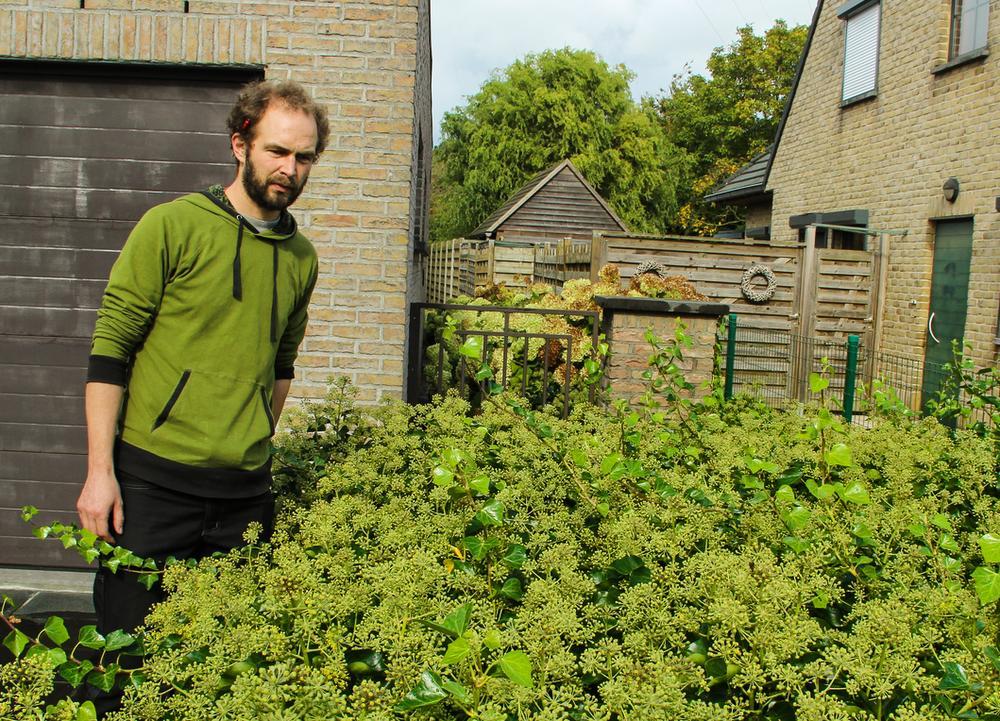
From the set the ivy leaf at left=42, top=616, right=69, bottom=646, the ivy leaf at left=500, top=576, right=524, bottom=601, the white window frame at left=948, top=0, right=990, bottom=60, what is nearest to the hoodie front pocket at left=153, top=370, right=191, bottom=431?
the ivy leaf at left=42, top=616, right=69, bottom=646

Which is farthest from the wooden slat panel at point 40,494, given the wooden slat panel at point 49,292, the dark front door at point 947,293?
the dark front door at point 947,293

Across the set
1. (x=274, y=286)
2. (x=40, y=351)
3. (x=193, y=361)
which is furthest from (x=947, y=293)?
(x=193, y=361)

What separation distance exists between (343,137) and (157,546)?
2818 mm

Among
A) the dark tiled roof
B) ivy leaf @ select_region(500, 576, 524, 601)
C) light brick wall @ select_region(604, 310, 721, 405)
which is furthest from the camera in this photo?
the dark tiled roof

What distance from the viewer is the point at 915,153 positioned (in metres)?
14.7

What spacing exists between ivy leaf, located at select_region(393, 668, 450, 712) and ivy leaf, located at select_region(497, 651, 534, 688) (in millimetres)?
106

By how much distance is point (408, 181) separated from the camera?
511 cm

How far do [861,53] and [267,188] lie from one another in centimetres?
1624

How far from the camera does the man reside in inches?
109

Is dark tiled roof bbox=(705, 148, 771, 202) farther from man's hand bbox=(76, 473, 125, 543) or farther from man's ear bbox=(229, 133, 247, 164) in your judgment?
man's hand bbox=(76, 473, 125, 543)

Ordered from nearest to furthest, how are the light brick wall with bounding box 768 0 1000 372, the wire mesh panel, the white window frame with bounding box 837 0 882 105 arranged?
the wire mesh panel < the light brick wall with bounding box 768 0 1000 372 < the white window frame with bounding box 837 0 882 105

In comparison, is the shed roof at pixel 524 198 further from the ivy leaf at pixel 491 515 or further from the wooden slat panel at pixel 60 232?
the ivy leaf at pixel 491 515

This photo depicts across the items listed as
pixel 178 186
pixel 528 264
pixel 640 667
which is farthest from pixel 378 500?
pixel 528 264

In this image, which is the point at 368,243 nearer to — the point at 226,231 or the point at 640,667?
the point at 226,231
